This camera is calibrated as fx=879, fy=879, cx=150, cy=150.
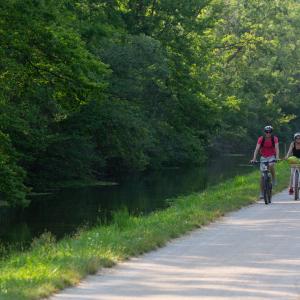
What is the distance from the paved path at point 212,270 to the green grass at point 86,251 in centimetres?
19

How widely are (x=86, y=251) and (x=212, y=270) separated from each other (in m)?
1.94

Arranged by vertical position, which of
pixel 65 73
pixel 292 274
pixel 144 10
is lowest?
pixel 292 274

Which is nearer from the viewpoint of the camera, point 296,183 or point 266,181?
point 266,181

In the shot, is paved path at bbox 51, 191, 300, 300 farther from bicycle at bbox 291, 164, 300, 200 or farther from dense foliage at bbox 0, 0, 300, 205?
dense foliage at bbox 0, 0, 300, 205

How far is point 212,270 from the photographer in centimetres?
1050

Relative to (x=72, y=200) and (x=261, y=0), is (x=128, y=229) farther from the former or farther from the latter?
(x=261, y=0)

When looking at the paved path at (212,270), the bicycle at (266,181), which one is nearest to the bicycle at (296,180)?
the bicycle at (266,181)

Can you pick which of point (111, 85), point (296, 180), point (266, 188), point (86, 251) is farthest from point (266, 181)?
point (111, 85)

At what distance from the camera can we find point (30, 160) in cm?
3722

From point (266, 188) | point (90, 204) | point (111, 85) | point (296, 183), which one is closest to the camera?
point (266, 188)

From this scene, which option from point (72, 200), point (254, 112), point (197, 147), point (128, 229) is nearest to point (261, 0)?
point (254, 112)

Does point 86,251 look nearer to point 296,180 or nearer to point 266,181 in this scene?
point 266,181

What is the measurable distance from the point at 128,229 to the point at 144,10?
3882cm

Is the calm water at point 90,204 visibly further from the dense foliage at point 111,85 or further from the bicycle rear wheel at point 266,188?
the bicycle rear wheel at point 266,188
